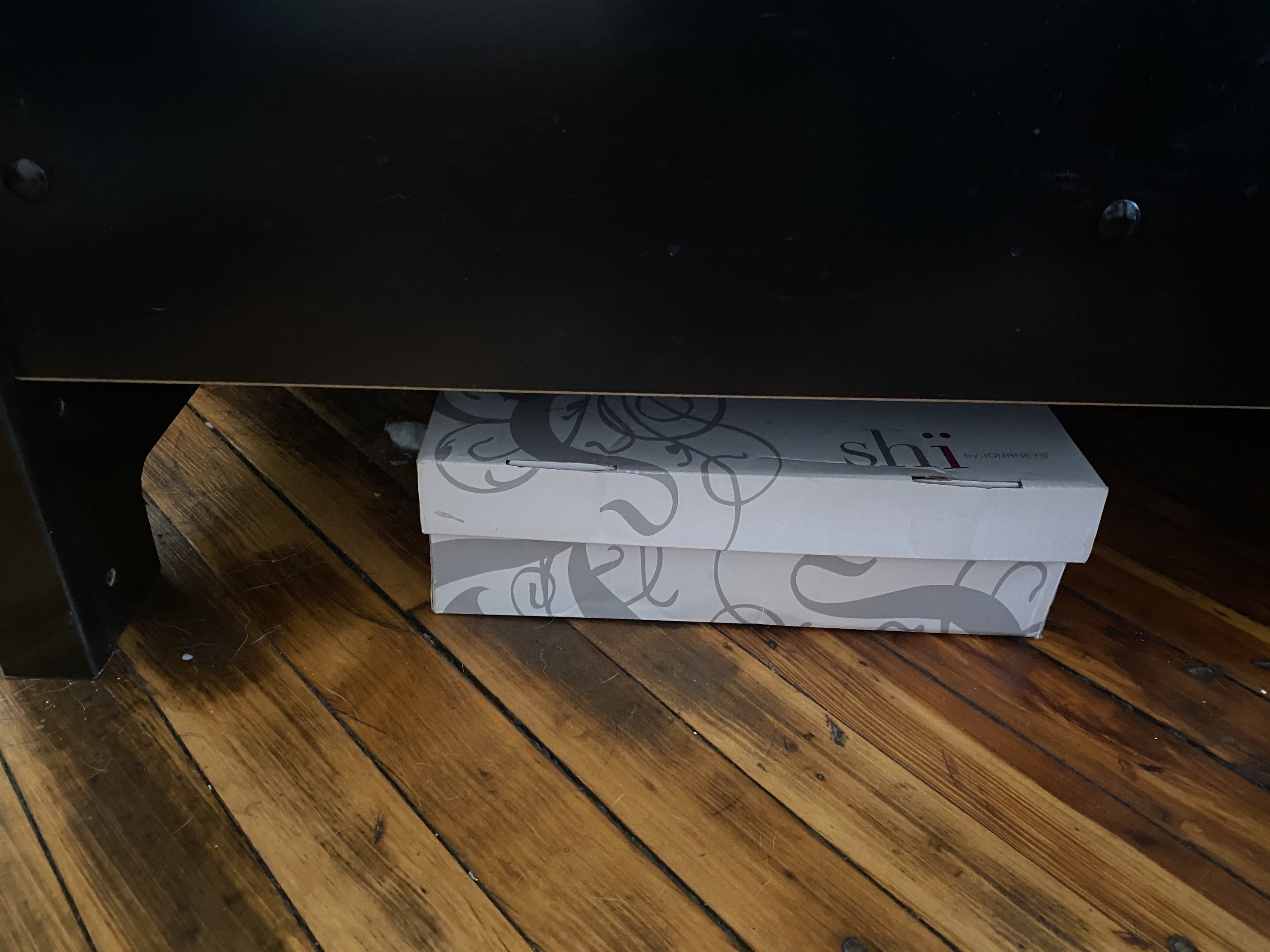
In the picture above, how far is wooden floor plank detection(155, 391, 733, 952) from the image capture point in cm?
62

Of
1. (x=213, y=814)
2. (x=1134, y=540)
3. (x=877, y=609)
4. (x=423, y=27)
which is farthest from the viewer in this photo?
(x=1134, y=540)

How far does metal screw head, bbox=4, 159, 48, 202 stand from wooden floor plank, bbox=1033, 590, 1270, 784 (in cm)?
86

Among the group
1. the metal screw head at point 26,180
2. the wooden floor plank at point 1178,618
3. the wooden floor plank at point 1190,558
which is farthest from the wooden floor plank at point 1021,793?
the metal screw head at point 26,180

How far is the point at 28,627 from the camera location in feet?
2.40

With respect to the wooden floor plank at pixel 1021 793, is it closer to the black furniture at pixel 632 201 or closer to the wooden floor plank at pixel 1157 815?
the wooden floor plank at pixel 1157 815

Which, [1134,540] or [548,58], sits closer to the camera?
[548,58]

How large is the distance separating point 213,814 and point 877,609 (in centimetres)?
56

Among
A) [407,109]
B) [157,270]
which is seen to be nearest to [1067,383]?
[407,109]

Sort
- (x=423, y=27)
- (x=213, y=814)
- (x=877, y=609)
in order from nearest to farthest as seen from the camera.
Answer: (x=423, y=27)
(x=213, y=814)
(x=877, y=609)

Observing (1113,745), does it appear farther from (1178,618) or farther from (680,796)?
(680,796)

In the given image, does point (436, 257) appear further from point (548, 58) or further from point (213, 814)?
point (213, 814)

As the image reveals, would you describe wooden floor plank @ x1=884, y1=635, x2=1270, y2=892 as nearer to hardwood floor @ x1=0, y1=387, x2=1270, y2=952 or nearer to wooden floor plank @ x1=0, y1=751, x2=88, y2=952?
hardwood floor @ x1=0, y1=387, x2=1270, y2=952

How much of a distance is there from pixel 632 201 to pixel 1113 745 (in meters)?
0.58

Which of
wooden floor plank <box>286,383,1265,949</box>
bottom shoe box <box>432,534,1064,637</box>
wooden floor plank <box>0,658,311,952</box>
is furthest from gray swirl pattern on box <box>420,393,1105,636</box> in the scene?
wooden floor plank <box>0,658,311,952</box>
